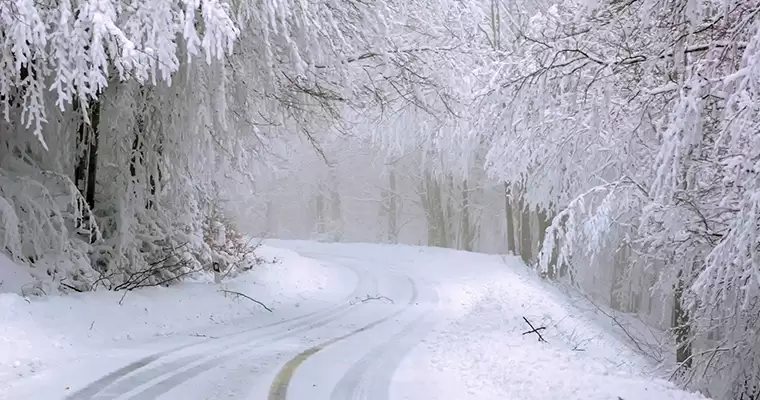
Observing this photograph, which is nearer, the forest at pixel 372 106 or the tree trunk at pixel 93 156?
the forest at pixel 372 106

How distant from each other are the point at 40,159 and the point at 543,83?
8.31 meters

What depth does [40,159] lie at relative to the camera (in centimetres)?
1037

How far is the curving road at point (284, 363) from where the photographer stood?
6.32 metres

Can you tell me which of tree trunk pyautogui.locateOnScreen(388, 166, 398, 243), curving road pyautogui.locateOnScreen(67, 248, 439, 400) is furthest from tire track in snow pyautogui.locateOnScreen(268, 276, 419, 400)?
tree trunk pyautogui.locateOnScreen(388, 166, 398, 243)

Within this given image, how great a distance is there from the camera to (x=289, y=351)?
28.6ft

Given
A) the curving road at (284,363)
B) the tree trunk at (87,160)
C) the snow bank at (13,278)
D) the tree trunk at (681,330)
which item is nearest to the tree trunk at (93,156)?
the tree trunk at (87,160)

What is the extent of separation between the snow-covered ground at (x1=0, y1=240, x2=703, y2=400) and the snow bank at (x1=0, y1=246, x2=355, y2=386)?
2cm

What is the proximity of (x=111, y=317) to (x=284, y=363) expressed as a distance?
315 cm

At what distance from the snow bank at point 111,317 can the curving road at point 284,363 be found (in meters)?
0.77

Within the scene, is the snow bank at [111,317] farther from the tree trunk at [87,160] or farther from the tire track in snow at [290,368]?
the tire track in snow at [290,368]

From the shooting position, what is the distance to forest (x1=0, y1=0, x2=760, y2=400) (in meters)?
5.96

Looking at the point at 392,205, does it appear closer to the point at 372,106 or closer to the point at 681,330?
the point at 372,106

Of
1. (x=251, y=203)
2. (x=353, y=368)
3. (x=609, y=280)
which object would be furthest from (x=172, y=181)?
(x=251, y=203)

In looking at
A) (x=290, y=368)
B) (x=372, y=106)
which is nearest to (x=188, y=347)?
(x=290, y=368)
